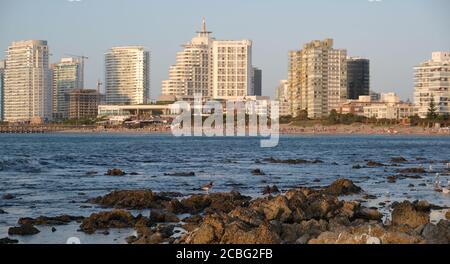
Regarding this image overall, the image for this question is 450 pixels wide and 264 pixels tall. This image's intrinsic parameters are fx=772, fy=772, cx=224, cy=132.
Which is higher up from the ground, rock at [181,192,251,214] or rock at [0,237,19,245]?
rock at [181,192,251,214]

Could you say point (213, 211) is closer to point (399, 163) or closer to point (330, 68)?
point (399, 163)

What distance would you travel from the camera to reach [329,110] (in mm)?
191500

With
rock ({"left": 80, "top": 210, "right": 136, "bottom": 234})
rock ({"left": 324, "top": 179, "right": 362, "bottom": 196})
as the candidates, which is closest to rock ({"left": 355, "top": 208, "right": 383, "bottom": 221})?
rock ({"left": 80, "top": 210, "right": 136, "bottom": 234})

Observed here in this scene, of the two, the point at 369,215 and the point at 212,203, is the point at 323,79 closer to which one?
the point at 212,203

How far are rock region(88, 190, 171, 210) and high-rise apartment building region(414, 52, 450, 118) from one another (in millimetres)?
145156

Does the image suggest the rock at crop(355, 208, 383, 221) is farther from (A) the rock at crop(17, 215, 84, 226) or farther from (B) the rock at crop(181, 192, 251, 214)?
(A) the rock at crop(17, 215, 84, 226)

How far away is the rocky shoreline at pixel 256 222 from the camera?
14062 millimetres

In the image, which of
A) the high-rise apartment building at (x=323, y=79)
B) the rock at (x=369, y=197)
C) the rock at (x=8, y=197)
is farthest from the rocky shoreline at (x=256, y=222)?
the high-rise apartment building at (x=323, y=79)

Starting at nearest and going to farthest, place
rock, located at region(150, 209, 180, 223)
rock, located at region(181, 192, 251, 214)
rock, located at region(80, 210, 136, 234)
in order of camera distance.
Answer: rock, located at region(80, 210, 136, 234), rock, located at region(150, 209, 180, 223), rock, located at region(181, 192, 251, 214)

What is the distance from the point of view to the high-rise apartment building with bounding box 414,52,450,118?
166 meters

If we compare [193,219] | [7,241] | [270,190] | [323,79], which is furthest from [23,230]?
[323,79]

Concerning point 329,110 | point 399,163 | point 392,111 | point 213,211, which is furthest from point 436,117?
point 213,211

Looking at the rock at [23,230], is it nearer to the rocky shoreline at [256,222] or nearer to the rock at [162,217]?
the rocky shoreline at [256,222]

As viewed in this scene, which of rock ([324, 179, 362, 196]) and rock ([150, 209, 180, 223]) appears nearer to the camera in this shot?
rock ([150, 209, 180, 223])
